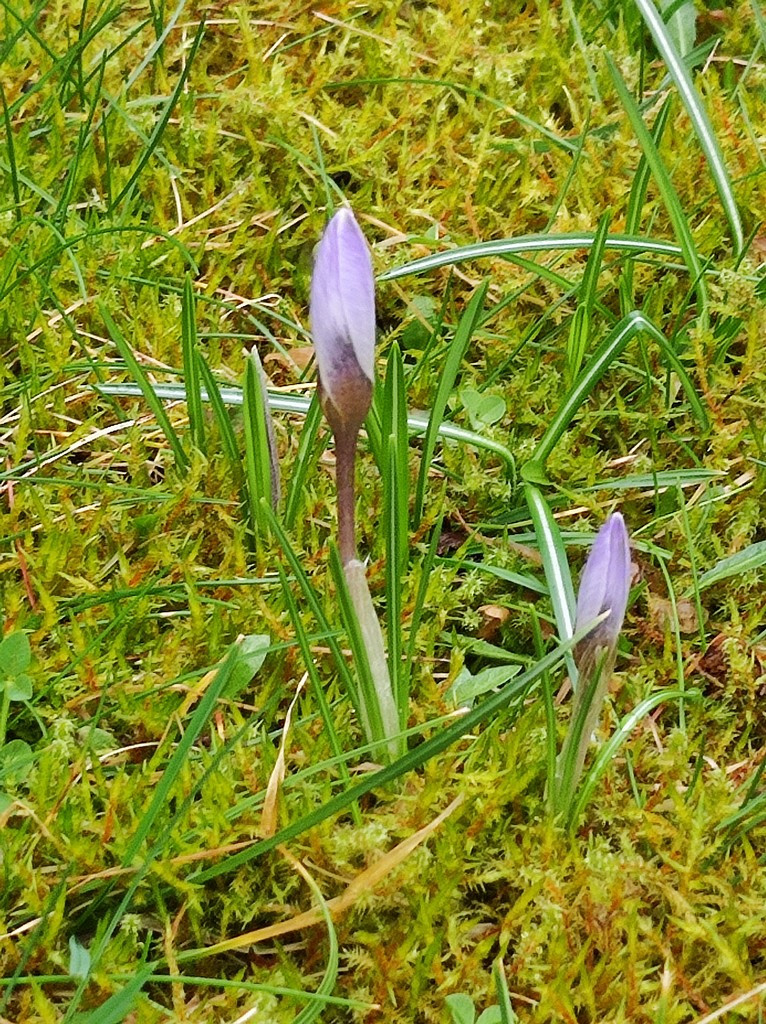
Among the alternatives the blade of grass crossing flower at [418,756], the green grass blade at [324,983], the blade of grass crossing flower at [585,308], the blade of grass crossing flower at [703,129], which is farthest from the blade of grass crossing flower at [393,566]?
the blade of grass crossing flower at [703,129]

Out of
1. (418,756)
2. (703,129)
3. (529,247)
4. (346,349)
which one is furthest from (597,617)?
(703,129)

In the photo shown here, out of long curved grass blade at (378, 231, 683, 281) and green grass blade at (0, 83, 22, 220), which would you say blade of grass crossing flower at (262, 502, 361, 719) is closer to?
long curved grass blade at (378, 231, 683, 281)

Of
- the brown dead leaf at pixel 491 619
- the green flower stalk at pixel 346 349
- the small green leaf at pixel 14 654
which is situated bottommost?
the brown dead leaf at pixel 491 619

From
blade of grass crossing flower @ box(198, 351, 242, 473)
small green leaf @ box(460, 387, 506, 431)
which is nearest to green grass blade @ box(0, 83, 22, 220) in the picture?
blade of grass crossing flower @ box(198, 351, 242, 473)

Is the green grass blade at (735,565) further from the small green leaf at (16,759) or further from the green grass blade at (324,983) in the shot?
the small green leaf at (16,759)

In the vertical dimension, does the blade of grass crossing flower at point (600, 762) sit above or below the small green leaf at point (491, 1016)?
above

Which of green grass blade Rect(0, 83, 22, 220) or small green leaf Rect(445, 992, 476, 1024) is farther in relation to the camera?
green grass blade Rect(0, 83, 22, 220)

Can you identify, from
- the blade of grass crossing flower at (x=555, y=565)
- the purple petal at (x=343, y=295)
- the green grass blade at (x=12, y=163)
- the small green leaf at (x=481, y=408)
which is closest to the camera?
the purple petal at (x=343, y=295)
